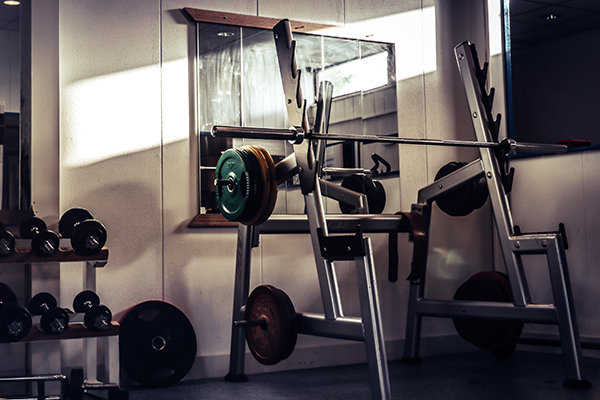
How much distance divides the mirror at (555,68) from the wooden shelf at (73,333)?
415cm

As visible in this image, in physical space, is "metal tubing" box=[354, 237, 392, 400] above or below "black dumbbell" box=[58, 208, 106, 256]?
below

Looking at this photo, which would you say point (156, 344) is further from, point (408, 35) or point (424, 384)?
point (408, 35)

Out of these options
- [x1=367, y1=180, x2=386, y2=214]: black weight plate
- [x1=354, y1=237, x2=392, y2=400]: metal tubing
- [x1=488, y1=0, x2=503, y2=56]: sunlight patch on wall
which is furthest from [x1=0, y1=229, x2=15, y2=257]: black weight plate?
[x1=488, y1=0, x2=503, y2=56]: sunlight patch on wall

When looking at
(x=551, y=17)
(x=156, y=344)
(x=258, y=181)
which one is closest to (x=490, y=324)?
(x=258, y=181)

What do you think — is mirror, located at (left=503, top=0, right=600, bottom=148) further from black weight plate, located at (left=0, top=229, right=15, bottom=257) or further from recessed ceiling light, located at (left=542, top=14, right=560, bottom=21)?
black weight plate, located at (left=0, top=229, right=15, bottom=257)

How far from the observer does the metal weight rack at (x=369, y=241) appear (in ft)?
7.60

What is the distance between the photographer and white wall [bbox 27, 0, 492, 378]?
119 inches

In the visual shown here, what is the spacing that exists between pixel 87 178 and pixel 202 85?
77 cm

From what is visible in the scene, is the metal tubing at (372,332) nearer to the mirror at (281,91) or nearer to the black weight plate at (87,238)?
the black weight plate at (87,238)

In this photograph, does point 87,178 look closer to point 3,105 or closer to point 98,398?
point 3,105

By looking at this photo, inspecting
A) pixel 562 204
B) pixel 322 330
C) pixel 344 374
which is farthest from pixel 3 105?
pixel 562 204

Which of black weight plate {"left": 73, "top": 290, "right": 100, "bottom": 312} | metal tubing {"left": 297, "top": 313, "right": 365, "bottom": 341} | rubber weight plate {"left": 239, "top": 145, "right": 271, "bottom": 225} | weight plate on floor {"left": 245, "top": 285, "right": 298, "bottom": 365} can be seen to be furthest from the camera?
black weight plate {"left": 73, "top": 290, "right": 100, "bottom": 312}

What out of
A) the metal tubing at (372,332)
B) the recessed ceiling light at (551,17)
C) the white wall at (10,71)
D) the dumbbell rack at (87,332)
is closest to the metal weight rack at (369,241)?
the metal tubing at (372,332)

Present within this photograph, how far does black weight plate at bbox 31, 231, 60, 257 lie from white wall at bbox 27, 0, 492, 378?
1.73 feet
